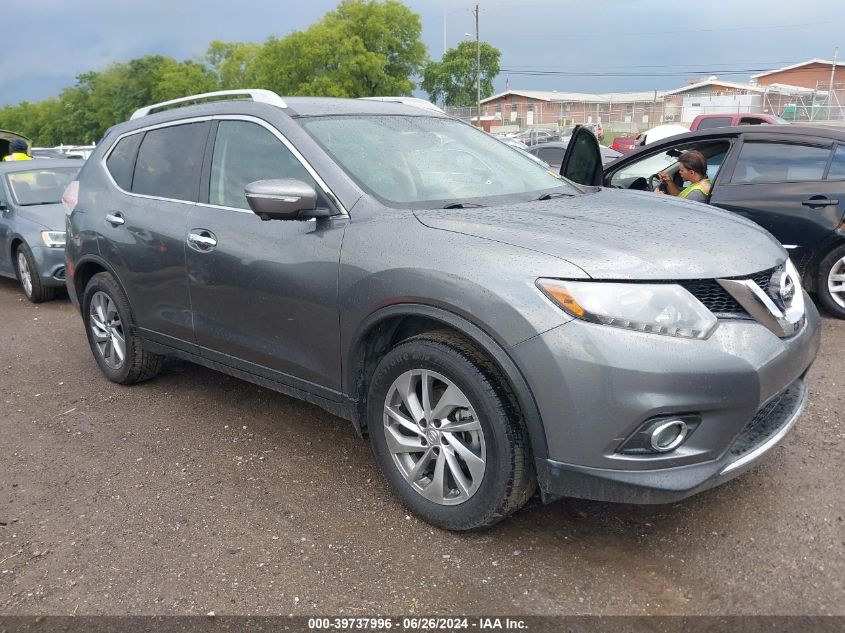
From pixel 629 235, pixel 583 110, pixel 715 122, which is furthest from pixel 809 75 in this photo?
pixel 629 235

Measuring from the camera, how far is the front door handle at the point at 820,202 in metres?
5.72

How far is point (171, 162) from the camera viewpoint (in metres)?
4.20

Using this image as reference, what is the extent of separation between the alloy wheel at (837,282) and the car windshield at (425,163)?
120 inches

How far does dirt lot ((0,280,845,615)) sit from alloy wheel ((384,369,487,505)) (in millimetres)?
235

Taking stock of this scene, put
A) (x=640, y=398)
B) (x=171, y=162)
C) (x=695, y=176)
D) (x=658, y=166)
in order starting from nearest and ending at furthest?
(x=640, y=398) → (x=171, y=162) → (x=695, y=176) → (x=658, y=166)

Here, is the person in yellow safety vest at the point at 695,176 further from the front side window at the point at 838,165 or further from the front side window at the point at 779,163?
the front side window at the point at 838,165

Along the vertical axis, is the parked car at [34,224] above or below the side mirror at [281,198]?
below

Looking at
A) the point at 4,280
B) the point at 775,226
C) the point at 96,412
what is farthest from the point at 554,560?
the point at 4,280

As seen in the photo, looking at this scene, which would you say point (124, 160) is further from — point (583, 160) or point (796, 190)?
point (796, 190)

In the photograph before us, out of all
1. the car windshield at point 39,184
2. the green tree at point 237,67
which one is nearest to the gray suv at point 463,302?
the car windshield at point 39,184

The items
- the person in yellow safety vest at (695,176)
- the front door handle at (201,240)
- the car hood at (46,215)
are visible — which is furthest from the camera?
the car hood at (46,215)

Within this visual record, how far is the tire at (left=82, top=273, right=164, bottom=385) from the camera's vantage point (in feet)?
15.1

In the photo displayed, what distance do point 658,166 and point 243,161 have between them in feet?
16.9

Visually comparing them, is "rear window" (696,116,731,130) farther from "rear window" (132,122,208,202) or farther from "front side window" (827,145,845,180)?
"rear window" (132,122,208,202)
